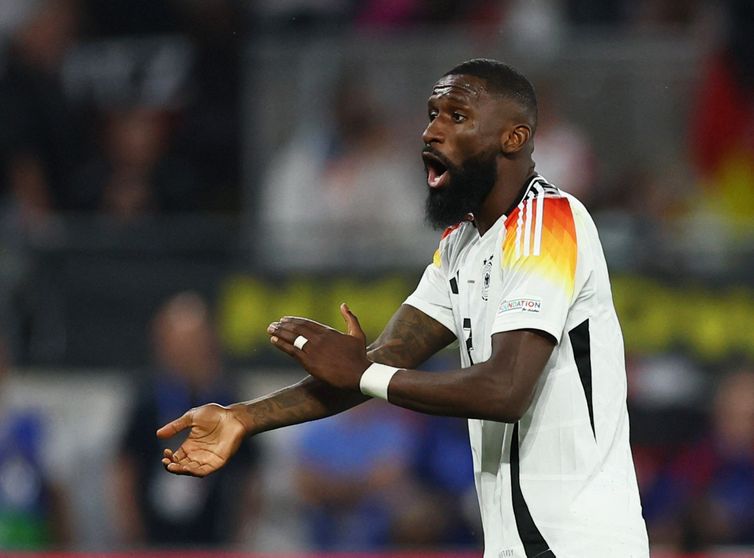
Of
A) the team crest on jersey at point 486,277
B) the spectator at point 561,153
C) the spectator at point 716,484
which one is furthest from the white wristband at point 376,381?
the spectator at point 561,153

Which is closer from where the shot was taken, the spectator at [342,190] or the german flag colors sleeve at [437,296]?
the german flag colors sleeve at [437,296]

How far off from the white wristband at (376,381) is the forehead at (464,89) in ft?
2.71

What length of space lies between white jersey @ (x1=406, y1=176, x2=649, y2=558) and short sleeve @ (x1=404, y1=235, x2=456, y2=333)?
1.00 ft

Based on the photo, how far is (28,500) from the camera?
8758 mm

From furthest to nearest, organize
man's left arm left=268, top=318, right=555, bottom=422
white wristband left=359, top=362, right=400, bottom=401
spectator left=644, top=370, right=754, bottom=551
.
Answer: spectator left=644, top=370, right=754, bottom=551 < white wristband left=359, top=362, right=400, bottom=401 < man's left arm left=268, top=318, right=555, bottom=422

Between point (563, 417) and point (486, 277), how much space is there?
1.55 ft

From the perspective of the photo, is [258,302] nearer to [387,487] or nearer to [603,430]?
[387,487]

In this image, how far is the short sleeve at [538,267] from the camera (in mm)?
3939

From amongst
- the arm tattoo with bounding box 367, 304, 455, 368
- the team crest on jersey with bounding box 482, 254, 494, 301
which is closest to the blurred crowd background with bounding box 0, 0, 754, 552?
the arm tattoo with bounding box 367, 304, 455, 368

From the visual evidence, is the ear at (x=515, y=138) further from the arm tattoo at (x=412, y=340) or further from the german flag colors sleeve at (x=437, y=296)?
the arm tattoo at (x=412, y=340)

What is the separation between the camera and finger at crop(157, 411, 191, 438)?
4.19 metres

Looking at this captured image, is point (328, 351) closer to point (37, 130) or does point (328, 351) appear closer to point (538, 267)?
point (538, 267)

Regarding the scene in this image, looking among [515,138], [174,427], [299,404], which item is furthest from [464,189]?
[174,427]

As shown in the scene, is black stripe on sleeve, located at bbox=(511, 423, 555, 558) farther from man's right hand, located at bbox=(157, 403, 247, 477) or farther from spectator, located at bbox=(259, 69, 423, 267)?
spectator, located at bbox=(259, 69, 423, 267)
